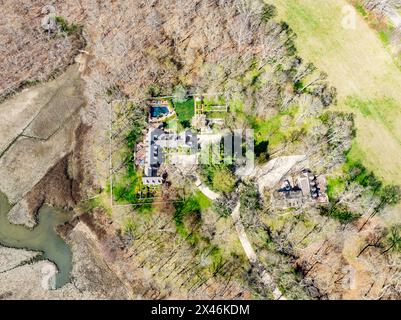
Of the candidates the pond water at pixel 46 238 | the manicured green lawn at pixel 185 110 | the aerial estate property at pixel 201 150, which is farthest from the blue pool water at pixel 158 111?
the pond water at pixel 46 238

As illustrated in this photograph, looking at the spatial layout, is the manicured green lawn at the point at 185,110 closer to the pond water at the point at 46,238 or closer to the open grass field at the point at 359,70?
the open grass field at the point at 359,70

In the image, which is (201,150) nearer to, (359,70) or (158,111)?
(158,111)

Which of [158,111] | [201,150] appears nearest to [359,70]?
[201,150]

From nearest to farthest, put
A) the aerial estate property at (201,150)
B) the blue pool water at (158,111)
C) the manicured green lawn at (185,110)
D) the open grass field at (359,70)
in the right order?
the aerial estate property at (201,150), the open grass field at (359,70), the manicured green lawn at (185,110), the blue pool water at (158,111)

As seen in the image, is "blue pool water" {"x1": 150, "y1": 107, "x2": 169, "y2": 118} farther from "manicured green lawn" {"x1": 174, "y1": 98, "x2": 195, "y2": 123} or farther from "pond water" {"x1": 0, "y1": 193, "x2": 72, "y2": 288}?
"pond water" {"x1": 0, "y1": 193, "x2": 72, "y2": 288}

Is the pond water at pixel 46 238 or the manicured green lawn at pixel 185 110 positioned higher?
the manicured green lawn at pixel 185 110

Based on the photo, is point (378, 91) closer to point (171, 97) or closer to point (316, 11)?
point (316, 11)

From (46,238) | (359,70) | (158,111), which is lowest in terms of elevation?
(46,238)
